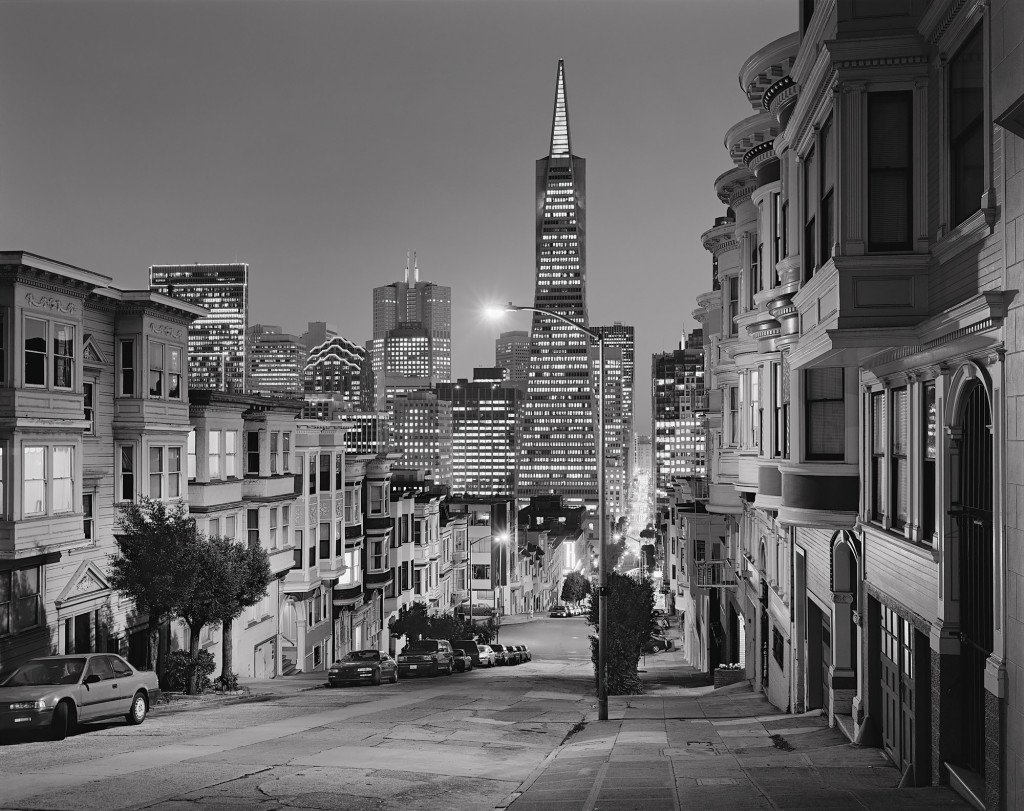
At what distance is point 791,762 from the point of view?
49.4 feet

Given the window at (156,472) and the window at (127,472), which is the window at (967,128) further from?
the window at (156,472)

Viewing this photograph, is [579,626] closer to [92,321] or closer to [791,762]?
[92,321]

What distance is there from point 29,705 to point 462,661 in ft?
91.8

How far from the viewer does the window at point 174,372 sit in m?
32.0

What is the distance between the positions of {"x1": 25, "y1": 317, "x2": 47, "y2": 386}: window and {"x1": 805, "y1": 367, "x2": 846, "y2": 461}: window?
18479 mm

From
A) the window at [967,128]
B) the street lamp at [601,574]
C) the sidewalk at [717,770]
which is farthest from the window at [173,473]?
the window at [967,128]

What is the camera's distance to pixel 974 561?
10.5m

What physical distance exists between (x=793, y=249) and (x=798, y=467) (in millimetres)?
3622

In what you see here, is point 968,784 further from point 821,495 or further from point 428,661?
point 428,661

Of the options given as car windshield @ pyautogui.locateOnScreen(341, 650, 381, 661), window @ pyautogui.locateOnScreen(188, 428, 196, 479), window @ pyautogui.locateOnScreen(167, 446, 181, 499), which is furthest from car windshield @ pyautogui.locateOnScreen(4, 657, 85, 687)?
car windshield @ pyautogui.locateOnScreen(341, 650, 381, 661)

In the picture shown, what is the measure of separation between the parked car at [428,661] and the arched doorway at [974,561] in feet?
99.0

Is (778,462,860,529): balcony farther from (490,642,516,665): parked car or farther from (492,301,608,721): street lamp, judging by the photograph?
(490,642,516,665): parked car

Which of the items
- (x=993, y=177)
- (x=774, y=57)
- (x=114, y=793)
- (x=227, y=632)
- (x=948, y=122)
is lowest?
(x=227, y=632)

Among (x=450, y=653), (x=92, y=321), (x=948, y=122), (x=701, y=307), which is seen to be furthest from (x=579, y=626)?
(x=948, y=122)
